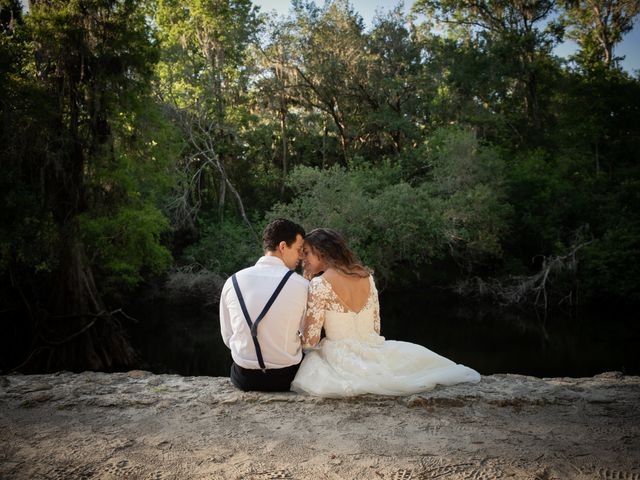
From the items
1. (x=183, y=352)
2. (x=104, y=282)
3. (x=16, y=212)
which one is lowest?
(x=183, y=352)

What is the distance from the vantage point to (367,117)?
84.8 ft

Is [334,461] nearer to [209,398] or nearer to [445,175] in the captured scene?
[209,398]

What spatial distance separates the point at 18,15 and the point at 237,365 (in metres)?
A: 10.8

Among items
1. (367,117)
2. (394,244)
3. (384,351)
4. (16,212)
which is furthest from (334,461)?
(367,117)

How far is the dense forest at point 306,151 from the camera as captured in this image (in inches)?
446

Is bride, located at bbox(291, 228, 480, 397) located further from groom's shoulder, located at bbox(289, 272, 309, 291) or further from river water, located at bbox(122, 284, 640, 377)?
river water, located at bbox(122, 284, 640, 377)

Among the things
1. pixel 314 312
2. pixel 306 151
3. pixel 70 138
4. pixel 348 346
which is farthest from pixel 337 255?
pixel 306 151

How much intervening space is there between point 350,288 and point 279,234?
685 millimetres

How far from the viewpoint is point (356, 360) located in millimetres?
Result: 3900

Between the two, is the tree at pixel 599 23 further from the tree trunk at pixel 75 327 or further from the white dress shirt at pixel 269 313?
the white dress shirt at pixel 269 313

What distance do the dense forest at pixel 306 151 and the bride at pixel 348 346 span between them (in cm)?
850

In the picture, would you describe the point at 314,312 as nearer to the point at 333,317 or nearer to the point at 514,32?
the point at 333,317

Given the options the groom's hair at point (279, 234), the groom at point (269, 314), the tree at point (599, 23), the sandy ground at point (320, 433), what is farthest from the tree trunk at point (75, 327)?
Answer: the tree at point (599, 23)

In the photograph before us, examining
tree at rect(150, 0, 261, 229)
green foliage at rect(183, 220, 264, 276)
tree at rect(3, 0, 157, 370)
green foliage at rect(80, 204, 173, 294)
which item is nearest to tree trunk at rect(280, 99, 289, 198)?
tree at rect(150, 0, 261, 229)
